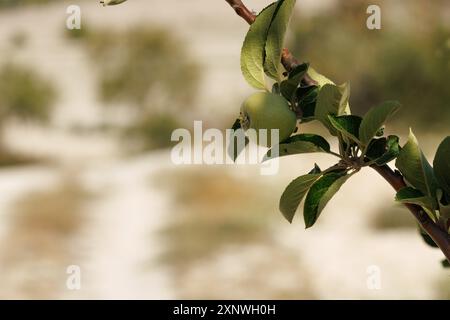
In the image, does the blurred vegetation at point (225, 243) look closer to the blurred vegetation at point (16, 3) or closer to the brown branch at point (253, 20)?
the blurred vegetation at point (16, 3)

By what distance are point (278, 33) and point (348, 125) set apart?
41 millimetres

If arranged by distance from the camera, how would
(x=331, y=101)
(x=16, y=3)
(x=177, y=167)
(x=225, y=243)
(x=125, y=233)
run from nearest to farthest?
(x=331, y=101) → (x=225, y=243) → (x=125, y=233) → (x=177, y=167) → (x=16, y=3)

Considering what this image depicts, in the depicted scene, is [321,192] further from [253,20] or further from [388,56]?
[388,56]

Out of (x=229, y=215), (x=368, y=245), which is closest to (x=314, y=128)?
(x=229, y=215)

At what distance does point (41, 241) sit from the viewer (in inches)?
150

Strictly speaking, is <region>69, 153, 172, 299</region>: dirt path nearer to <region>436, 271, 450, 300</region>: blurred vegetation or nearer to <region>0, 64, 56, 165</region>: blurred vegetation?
<region>0, 64, 56, 165</region>: blurred vegetation

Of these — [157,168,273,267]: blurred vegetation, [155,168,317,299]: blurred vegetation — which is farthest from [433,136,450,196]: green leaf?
[157,168,273,267]: blurred vegetation

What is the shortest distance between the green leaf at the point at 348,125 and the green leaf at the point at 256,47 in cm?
3

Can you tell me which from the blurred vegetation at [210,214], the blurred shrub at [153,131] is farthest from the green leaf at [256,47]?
the blurred shrub at [153,131]

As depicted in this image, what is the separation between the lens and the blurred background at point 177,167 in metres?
3.36

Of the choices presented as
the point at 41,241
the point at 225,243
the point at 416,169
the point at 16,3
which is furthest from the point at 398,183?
the point at 16,3

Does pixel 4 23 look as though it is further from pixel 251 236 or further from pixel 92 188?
pixel 251 236

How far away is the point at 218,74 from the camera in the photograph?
5.79 m

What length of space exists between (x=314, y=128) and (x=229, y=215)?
Result: 95 cm
